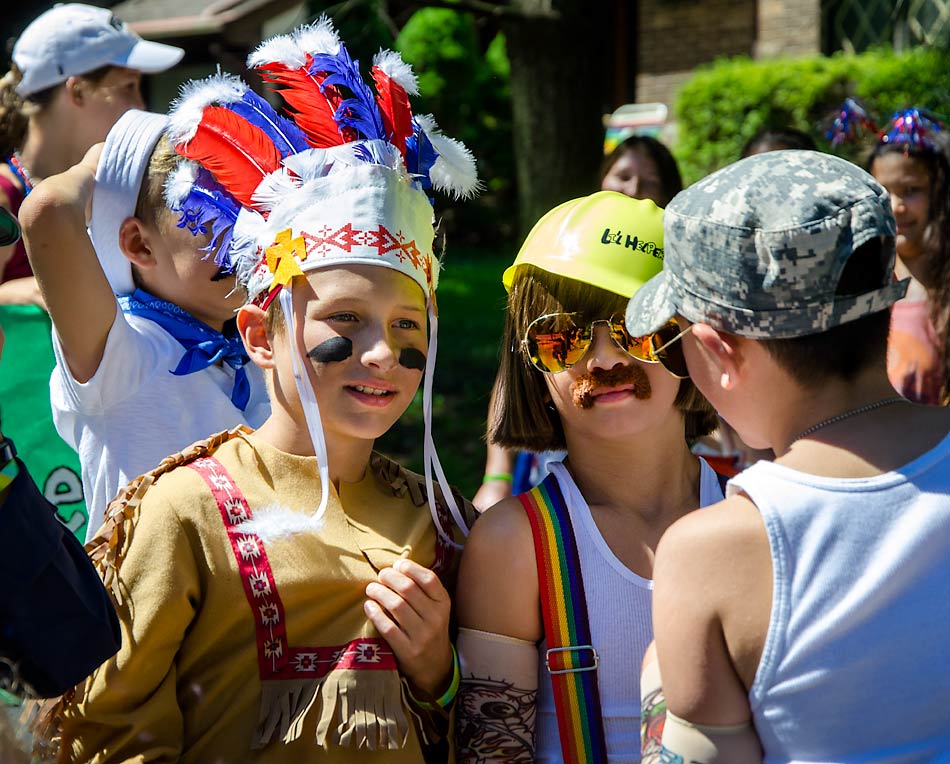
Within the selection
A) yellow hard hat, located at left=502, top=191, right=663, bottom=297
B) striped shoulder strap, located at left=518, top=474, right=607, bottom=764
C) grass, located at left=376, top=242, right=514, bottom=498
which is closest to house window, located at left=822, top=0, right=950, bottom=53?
grass, located at left=376, top=242, right=514, bottom=498

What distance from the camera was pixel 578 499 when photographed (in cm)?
226

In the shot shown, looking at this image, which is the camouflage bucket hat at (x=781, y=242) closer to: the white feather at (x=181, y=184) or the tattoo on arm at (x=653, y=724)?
the tattoo on arm at (x=653, y=724)

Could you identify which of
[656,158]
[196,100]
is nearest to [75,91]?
[196,100]

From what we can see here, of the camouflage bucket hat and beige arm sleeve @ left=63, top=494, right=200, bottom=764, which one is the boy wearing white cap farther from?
the camouflage bucket hat

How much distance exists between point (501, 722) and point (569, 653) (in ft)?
0.58

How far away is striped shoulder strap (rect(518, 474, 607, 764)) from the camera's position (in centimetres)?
208

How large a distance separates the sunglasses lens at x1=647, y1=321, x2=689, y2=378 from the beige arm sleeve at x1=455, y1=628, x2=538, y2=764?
0.59m

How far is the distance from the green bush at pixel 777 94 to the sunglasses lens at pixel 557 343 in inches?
365

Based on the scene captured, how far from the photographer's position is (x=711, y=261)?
5.28 ft

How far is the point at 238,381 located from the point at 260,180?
66 cm

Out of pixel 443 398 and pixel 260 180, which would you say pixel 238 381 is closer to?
pixel 260 180

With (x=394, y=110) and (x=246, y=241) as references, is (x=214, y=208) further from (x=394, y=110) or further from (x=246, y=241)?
(x=394, y=110)

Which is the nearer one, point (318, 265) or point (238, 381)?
point (318, 265)

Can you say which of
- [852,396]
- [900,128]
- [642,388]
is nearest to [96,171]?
[642,388]
